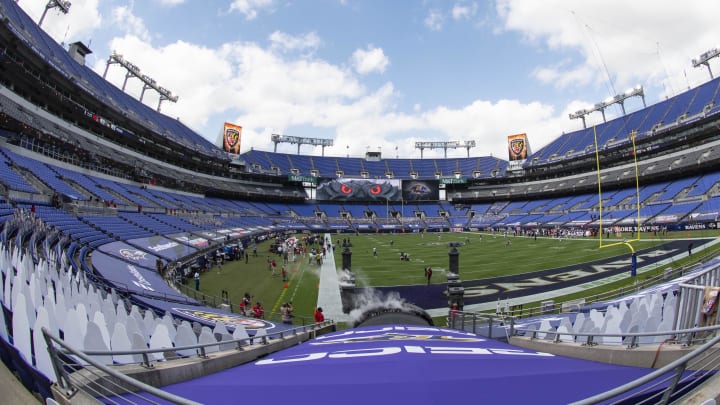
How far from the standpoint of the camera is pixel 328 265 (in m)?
29.7

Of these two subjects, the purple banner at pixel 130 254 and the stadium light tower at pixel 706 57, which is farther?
the stadium light tower at pixel 706 57

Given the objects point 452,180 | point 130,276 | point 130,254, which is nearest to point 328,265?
point 130,254

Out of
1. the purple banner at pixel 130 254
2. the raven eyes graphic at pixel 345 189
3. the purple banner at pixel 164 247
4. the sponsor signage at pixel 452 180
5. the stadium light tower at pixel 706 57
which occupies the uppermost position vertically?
the stadium light tower at pixel 706 57

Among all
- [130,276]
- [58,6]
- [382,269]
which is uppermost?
[58,6]

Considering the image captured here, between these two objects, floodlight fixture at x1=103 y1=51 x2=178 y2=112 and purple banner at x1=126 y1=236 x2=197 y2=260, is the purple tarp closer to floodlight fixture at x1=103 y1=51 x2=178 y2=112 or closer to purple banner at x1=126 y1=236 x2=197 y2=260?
purple banner at x1=126 y1=236 x2=197 y2=260

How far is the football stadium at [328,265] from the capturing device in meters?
4.19

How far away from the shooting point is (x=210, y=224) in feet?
140

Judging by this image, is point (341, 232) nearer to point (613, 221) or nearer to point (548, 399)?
point (613, 221)

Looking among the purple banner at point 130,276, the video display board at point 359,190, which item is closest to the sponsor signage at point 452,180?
the video display board at point 359,190

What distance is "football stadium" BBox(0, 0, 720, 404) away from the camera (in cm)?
419

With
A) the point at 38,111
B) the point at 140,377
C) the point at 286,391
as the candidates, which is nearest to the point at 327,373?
the point at 286,391

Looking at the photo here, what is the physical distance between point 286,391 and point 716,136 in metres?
71.4

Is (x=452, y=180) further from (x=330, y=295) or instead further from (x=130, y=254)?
(x=130, y=254)

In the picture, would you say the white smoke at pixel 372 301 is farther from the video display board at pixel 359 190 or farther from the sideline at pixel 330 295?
the video display board at pixel 359 190
